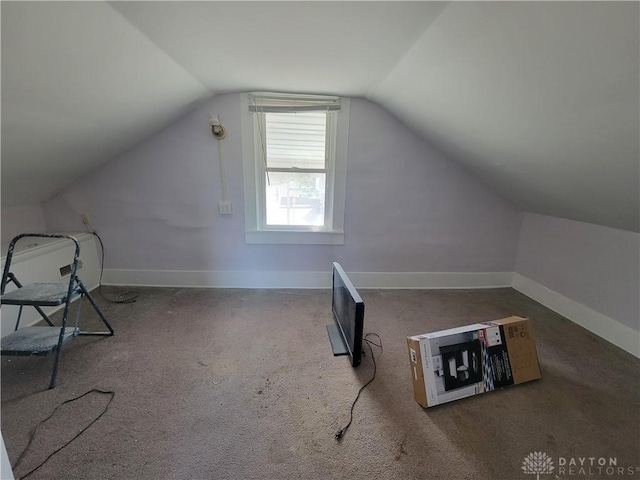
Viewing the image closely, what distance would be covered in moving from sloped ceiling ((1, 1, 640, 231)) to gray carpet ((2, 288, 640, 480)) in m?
1.23

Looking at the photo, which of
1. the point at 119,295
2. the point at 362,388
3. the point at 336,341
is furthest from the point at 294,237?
the point at 119,295

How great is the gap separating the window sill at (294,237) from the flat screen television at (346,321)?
700 mm

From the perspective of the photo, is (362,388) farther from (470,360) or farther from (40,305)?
(40,305)

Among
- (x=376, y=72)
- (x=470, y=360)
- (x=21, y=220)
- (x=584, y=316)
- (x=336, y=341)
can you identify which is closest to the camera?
(x=470, y=360)

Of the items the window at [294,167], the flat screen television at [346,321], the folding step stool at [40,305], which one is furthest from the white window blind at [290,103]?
the folding step stool at [40,305]

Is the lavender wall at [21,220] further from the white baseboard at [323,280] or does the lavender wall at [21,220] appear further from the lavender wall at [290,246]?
the white baseboard at [323,280]

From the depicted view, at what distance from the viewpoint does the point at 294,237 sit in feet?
8.86

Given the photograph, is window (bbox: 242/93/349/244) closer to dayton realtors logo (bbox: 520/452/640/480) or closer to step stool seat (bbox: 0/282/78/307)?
step stool seat (bbox: 0/282/78/307)

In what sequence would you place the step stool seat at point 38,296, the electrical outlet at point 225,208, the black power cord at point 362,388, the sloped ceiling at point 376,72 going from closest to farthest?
the sloped ceiling at point 376,72, the black power cord at point 362,388, the step stool seat at point 38,296, the electrical outlet at point 225,208

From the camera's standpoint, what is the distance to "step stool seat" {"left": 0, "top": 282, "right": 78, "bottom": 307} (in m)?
1.50

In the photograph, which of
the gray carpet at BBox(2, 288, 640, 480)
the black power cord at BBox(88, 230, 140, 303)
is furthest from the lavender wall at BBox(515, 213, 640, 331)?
the black power cord at BBox(88, 230, 140, 303)

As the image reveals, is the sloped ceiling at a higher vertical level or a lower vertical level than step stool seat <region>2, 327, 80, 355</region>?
higher

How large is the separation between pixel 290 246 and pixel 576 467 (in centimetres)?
234

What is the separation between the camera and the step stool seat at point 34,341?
57.9 inches
